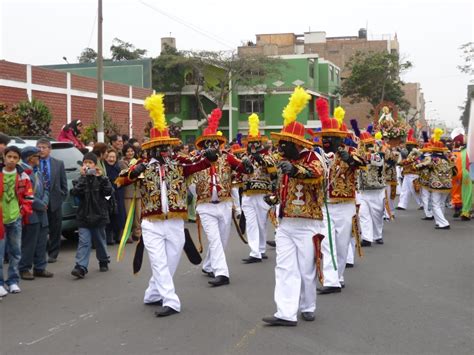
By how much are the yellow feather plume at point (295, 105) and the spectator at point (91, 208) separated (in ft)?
11.6

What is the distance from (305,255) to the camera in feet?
20.9

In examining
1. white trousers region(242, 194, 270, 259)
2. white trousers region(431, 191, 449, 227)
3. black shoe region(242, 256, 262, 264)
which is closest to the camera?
black shoe region(242, 256, 262, 264)

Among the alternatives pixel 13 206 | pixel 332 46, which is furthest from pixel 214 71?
pixel 13 206

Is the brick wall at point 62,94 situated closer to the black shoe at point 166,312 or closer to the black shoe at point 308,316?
the black shoe at point 166,312

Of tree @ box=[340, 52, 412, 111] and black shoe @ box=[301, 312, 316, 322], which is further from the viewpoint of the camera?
tree @ box=[340, 52, 412, 111]

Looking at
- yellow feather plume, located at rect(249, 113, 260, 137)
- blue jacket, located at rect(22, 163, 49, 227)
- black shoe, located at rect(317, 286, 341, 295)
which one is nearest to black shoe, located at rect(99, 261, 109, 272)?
blue jacket, located at rect(22, 163, 49, 227)

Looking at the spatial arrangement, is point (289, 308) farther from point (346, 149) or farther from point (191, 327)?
point (346, 149)

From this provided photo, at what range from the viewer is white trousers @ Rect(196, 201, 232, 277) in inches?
326

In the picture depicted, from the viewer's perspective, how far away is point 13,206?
25.3ft

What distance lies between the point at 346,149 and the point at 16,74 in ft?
59.9

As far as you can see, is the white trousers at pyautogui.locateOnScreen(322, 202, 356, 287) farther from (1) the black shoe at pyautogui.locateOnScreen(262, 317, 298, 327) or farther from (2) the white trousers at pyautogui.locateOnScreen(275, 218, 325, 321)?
(1) the black shoe at pyautogui.locateOnScreen(262, 317, 298, 327)

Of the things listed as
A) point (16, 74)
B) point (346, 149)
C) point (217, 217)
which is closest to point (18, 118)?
point (16, 74)

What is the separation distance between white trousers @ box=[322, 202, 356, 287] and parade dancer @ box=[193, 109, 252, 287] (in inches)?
50.5

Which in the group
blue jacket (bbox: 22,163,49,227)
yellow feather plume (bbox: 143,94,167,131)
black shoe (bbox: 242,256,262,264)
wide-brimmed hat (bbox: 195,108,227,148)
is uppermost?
yellow feather plume (bbox: 143,94,167,131)
